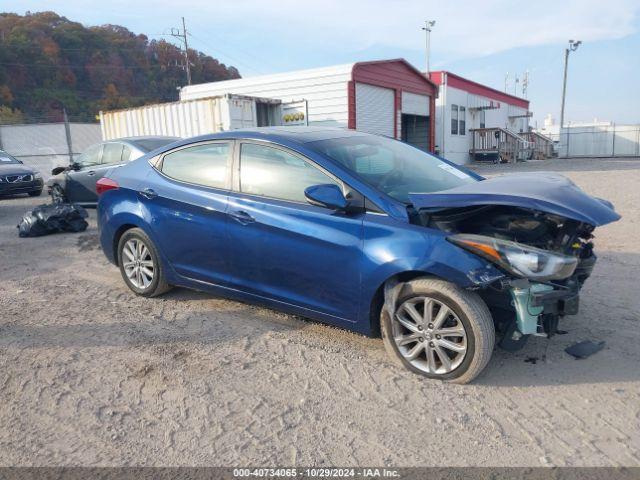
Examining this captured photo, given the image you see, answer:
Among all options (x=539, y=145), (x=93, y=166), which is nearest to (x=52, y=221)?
(x=93, y=166)

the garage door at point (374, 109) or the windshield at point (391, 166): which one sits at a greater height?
the garage door at point (374, 109)

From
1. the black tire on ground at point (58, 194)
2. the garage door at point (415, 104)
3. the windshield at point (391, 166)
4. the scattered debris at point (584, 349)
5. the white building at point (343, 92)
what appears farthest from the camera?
the garage door at point (415, 104)

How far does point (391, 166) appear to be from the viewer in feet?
13.0

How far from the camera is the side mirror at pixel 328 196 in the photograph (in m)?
3.40

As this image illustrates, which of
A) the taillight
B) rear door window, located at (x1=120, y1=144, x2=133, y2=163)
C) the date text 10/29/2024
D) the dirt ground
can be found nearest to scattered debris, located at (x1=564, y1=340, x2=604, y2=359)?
the dirt ground

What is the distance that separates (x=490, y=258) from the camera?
300 centimetres

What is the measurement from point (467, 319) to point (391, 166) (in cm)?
143

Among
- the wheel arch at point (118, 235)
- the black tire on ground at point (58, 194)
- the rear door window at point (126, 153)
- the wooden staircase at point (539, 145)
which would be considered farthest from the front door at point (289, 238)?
the wooden staircase at point (539, 145)

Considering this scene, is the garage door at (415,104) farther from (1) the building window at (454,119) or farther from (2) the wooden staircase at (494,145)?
(2) the wooden staircase at (494,145)

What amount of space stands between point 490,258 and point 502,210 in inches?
17.1

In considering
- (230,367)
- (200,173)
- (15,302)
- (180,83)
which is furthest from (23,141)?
(180,83)

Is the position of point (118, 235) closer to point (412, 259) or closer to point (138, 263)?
point (138, 263)

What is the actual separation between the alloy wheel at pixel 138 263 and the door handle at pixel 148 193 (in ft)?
1.48

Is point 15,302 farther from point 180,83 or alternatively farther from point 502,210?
point 180,83
